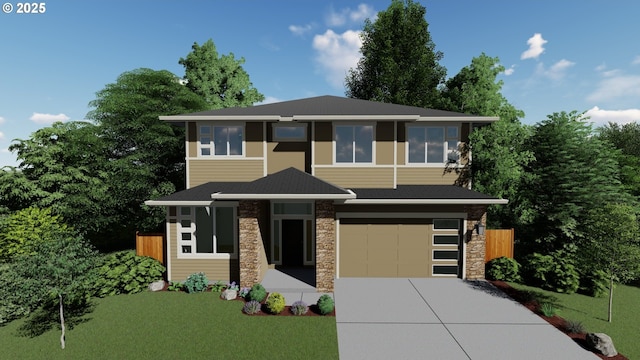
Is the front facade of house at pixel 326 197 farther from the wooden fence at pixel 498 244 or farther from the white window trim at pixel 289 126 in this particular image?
the wooden fence at pixel 498 244

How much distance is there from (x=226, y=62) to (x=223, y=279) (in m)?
22.7

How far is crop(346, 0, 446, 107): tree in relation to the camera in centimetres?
2628

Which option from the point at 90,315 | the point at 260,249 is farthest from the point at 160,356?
the point at 260,249

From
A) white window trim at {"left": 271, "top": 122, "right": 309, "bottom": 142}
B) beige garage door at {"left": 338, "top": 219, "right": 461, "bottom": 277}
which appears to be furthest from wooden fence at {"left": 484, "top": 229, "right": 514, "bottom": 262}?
white window trim at {"left": 271, "top": 122, "right": 309, "bottom": 142}

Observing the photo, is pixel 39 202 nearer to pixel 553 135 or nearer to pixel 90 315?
pixel 90 315

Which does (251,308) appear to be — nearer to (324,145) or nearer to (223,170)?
(223,170)

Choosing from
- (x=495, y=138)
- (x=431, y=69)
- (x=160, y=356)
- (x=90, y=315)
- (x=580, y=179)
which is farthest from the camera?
(x=431, y=69)

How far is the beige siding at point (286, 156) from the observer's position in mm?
14594

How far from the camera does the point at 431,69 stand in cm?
2714

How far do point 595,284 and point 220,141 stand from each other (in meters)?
17.8

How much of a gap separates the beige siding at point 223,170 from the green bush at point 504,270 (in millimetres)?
11882

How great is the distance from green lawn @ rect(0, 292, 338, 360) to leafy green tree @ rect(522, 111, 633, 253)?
42.3ft

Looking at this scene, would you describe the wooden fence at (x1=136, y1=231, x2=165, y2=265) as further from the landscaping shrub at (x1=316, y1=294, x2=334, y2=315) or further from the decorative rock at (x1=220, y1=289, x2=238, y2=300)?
the landscaping shrub at (x1=316, y1=294, x2=334, y2=315)

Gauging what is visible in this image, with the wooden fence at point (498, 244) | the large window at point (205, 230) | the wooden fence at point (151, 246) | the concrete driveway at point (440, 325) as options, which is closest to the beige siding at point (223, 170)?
the large window at point (205, 230)
